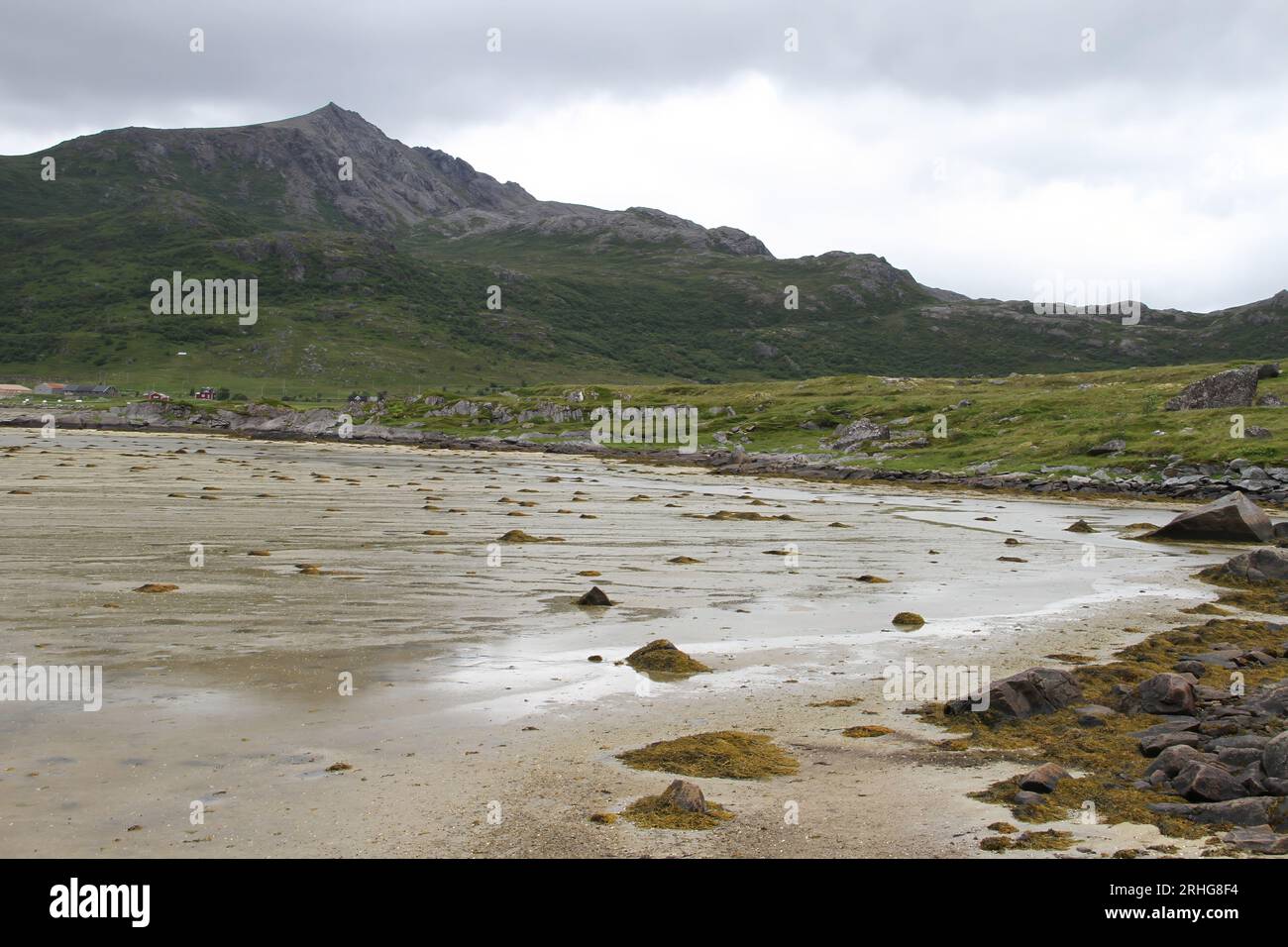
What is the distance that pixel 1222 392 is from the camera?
71625mm

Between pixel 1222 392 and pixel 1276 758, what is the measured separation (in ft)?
237

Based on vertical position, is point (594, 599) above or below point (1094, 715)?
above

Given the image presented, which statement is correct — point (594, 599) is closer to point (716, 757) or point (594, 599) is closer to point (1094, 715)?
point (716, 757)

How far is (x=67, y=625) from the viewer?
51.5ft

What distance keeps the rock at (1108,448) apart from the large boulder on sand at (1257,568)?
38320 millimetres

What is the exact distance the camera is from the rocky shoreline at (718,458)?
52000mm

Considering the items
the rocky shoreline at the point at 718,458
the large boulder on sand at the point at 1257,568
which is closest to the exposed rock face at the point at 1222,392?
the rocky shoreline at the point at 718,458

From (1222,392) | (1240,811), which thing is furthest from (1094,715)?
(1222,392)

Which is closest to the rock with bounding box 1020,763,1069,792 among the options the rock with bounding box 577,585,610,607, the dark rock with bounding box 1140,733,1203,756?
the dark rock with bounding box 1140,733,1203,756

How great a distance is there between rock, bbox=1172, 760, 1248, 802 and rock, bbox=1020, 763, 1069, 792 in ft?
3.46

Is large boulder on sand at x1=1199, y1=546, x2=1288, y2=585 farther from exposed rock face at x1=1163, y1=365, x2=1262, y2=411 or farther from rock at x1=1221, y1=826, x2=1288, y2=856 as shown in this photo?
exposed rock face at x1=1163, y1=365, x2=1262, y2=411

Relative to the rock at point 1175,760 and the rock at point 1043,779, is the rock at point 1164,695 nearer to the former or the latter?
the rock at point 1175,760

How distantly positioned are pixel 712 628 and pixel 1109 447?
2031 inches
